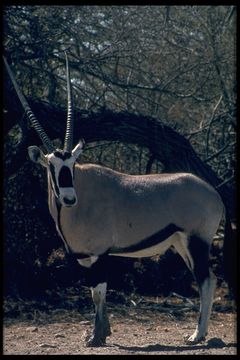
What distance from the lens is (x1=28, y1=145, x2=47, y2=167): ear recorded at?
31.8ft

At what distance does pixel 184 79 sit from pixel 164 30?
0.88m

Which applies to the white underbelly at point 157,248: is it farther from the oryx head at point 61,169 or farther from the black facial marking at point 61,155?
the black facial marking at point 61,155

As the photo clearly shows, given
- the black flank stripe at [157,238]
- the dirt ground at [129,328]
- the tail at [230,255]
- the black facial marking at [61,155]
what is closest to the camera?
the dirt ground at [129,328]

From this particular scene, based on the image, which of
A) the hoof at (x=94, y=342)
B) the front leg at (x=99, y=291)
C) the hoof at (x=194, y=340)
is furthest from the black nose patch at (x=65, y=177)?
the hoof at (x=194, y=340)

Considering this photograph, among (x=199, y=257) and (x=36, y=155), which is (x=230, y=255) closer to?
(x=199, y=257)

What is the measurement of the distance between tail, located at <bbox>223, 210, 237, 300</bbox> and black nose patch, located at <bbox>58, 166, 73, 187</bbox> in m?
2.46

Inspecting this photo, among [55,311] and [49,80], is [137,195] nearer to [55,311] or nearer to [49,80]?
[55,311]

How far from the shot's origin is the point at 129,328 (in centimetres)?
1092

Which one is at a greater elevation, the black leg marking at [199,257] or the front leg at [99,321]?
the black leg marking at [199,257]

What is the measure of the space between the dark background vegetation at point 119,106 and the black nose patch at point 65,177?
302 centimetres

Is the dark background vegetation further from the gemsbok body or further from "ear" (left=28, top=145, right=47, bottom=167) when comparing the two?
"ear" (left=28, top=145, right=47, bottom=167)

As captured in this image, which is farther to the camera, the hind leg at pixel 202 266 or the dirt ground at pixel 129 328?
the hind leg at pixel 202 266

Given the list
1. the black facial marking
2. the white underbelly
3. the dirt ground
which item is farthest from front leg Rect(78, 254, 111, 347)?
the black facial marking

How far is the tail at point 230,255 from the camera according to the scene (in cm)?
1092
